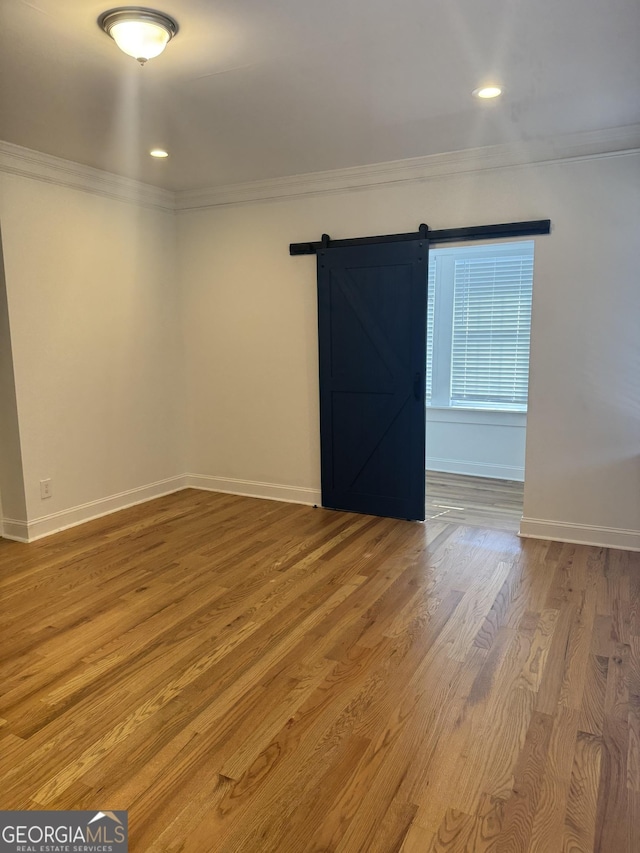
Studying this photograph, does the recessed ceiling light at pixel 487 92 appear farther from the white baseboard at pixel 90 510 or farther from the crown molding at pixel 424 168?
the white baseboard at pixel 90 510

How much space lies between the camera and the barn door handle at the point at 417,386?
4.30 meters

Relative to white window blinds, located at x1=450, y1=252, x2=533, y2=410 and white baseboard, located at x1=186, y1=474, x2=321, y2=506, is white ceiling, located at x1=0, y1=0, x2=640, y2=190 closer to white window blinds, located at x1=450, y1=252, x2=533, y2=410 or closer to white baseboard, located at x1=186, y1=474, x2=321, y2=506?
white window blinds, located at x1=450, y1=252, x2=533, y2=410

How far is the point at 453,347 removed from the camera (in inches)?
244

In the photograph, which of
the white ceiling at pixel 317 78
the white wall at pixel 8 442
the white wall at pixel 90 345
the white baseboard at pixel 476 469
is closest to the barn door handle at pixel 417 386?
the white ceiling at pixel 317 78

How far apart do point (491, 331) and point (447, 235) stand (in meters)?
2.12

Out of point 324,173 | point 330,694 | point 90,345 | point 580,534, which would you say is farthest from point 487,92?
point 90,345

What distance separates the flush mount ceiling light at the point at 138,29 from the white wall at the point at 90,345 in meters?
1.83

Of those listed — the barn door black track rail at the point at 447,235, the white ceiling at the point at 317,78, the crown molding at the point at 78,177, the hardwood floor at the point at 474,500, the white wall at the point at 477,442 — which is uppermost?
the white ceiling at the point at 317,78

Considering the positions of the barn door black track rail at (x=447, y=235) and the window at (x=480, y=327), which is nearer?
the barn door black track rail at (x=447, y=235)

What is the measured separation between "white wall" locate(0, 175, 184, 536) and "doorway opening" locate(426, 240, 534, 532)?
2730 mm

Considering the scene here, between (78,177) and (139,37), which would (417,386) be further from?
(78,177)

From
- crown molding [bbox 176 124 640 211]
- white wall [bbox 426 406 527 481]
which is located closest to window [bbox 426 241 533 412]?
white wall [bbox 426 406 527 481]

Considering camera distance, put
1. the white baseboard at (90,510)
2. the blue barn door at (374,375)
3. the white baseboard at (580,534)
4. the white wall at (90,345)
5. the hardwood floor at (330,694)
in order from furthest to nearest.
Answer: the blue barn door at (374,375), the white baseboard at (90,510), the white wall at (90,345), the white baseboard at (580,534), the hardwood floor at (330,694)

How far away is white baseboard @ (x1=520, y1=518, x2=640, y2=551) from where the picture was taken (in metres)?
3.78
